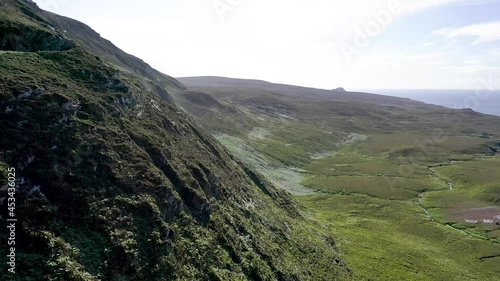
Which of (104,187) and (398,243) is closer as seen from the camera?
(104,187)

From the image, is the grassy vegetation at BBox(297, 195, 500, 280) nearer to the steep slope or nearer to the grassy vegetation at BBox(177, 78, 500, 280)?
the grassy vegetation at BBox(177, 78, 500, 280)

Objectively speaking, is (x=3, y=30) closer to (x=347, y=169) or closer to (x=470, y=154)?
(x=347, y=169)

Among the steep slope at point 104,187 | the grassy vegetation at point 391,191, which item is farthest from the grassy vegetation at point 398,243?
the steep slope at point 104,187

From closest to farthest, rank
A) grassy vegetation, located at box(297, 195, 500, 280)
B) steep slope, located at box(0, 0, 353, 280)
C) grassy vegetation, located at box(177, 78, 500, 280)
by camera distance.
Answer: steep slope, located at box(0, 0, 353, 280), grassy vegetation, located at box(297, 195, 500, 280), grassy vegetation, located at box(177, 78, 500, 280)

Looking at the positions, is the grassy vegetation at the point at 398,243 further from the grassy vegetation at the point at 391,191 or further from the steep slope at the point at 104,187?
the steep slope at the point at 104,187

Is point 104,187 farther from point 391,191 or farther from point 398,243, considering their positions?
point 391,191

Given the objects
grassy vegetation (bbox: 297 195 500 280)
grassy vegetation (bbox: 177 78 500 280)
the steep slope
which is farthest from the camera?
grassy vegetation (bbox: 177 78 500 280)

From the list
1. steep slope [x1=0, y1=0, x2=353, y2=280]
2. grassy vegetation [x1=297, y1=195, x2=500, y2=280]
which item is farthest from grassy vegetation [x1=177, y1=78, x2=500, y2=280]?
steep slope [x1=0, y1=0, x2=353, y2=280]

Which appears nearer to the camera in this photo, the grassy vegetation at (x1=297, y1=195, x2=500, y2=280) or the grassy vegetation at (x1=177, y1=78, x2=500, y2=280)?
the grassy vegetation at (x1=297, y1=195, x2=500, y2=280)

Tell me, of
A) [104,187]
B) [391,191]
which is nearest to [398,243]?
[391,191]

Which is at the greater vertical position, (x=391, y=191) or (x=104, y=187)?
(x=104, y=187)
